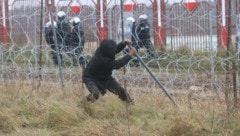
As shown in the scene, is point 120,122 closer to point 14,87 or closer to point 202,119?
point 202,119

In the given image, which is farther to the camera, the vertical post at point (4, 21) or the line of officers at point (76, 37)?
the vertical post at point (4, 21)

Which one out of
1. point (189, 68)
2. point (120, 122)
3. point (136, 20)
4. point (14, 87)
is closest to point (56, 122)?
point (120, 122)

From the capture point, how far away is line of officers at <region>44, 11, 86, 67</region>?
449 inches

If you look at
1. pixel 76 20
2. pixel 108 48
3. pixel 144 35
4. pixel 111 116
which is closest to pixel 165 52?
pixel 144 35

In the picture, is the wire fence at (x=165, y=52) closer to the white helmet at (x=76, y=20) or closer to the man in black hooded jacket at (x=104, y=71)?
the white helmet at (x=76, y=20)

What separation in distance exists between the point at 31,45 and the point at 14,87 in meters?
2.50

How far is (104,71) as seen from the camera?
29.5ft

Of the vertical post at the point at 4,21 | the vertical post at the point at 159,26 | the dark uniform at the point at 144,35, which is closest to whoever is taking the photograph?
the dark uniform at the point at 144,35

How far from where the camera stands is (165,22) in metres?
13.6

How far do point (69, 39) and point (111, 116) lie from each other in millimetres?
4702

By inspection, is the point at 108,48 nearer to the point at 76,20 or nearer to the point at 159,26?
the point at 76,20

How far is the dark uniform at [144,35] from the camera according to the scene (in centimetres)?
1188

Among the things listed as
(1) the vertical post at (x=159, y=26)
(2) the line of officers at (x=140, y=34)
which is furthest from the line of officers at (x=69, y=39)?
(1) the vertical post at (x=159, y=26)

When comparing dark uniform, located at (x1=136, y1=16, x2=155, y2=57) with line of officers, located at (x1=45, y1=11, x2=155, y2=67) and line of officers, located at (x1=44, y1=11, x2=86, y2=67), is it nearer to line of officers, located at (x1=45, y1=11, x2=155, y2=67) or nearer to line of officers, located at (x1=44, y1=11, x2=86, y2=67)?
line of officers, located at (x1=45, y1=11, x2=155, y2=67)
